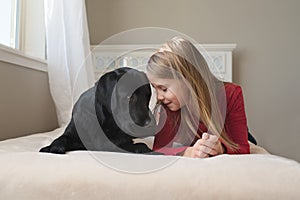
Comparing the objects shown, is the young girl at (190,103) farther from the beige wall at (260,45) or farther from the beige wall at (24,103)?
the beige wall at (260,45)

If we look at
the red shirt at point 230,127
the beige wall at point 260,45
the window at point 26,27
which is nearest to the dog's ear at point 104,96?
the red shirt at point 230,127

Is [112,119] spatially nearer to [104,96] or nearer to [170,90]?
[104,96]

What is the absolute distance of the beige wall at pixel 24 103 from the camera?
140 cm

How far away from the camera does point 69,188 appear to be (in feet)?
1.95

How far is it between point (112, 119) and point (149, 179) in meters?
0.34

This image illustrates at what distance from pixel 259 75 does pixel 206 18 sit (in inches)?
21.2

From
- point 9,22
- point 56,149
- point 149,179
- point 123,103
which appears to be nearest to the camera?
point 149,179

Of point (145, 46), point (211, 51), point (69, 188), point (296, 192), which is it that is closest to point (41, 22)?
point (145, 46)

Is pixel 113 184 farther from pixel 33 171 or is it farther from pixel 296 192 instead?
pixel 296 192

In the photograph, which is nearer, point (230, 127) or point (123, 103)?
point (123, 103)

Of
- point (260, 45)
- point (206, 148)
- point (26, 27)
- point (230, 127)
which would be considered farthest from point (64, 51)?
point (260, 45)

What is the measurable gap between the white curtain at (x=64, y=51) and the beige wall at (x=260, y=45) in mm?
660

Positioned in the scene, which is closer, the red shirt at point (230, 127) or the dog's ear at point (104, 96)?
the dog's ear at point (104, 96)

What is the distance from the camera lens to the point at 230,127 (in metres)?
1.07
